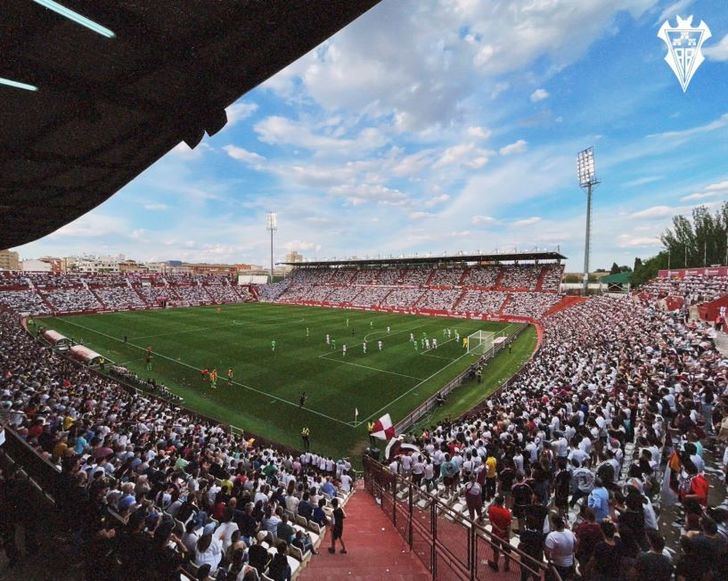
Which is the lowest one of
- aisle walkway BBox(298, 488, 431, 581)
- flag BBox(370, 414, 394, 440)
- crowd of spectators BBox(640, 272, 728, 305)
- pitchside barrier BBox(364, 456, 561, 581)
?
flag BBox(370, 414, 394, 440)

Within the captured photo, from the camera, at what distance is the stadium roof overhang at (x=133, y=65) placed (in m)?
2.32

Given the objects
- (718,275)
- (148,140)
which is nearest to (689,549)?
(148,140)

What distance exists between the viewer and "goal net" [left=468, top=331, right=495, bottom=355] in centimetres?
3012

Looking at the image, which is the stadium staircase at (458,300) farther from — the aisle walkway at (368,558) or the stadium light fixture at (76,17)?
the stadium light fixture at (76,17)

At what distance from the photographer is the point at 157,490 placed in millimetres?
7223

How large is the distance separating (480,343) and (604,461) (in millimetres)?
24931

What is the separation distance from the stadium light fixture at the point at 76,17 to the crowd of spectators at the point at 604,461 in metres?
6.37

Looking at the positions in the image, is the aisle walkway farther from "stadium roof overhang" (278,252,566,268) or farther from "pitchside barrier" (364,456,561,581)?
"stadium roof overhang" (278,252,566,268)

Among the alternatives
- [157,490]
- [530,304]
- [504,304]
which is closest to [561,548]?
[157,490]

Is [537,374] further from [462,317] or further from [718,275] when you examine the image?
[462,317]

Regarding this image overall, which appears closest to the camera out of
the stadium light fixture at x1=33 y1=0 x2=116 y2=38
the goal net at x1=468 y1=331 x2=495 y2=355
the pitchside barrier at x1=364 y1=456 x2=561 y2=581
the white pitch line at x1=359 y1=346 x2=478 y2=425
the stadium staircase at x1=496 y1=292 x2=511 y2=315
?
the stadium light fixture at x1=33 y1=0 x2=116 y2=38

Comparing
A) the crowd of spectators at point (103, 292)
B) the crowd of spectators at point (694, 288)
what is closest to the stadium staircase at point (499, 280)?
the crowd of spectators at point (694, 288)

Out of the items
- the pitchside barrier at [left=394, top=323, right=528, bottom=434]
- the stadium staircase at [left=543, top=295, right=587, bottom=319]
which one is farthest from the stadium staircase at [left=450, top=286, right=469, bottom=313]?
the pitchside barrier at [left=394, top=323, right=528, bottom=434]

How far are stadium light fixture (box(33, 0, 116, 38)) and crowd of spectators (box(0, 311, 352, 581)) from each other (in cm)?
481
